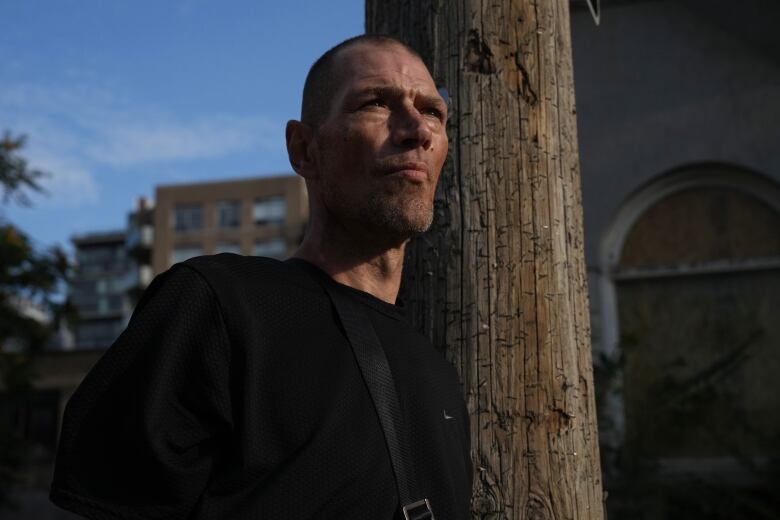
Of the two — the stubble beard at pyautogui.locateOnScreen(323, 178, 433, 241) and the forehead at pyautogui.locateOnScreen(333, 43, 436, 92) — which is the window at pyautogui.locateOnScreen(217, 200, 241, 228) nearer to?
the forehead at pyautogui.locateOnScreen(333, 43, 436, 92)

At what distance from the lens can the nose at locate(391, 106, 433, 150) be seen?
2.17 m

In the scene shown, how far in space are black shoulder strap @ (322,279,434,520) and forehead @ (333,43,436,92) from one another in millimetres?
542

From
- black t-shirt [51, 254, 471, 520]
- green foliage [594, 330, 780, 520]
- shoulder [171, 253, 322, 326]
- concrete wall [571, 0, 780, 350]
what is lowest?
green foliage [594, 330, 780, 520]

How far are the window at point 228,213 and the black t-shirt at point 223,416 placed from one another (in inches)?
A: 2768

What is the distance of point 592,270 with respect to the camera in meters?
8.95

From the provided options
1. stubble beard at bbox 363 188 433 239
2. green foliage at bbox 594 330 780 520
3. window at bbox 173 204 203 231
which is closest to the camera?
stubble beard at bbox 363 188 433 239

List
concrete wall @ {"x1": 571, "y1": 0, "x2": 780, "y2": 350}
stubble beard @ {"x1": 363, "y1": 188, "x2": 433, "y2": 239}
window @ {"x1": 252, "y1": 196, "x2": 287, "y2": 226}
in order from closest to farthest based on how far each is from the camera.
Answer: stubble beard @ {"x1": 363, "y1": 188, "x2": 433, "y2": 239} < concrete wall @ {"x1": 571, "y1": 0, "x2": 780, "y2": 350} < window @ {"x1": 252, "y1": 196, "x2": 287, "y2": 226}

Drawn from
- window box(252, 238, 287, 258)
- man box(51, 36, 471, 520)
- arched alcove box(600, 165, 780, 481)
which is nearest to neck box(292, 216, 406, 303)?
man box(51, 36, 471, 520)

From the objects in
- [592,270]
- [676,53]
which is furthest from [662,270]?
[676,53]

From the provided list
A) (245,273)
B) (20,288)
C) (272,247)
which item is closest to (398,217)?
(245,273)

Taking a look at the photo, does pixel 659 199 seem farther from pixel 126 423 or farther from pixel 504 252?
pixel 126 423

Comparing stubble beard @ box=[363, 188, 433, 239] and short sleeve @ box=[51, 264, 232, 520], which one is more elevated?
stubble beard @ box=[363, 188, 433, 239]

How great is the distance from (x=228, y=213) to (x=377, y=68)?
7091cm

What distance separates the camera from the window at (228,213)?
2813 inches
